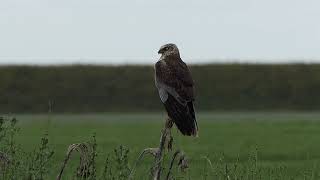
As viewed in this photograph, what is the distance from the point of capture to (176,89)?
25.1ft

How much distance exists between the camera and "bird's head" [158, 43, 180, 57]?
8078 mm

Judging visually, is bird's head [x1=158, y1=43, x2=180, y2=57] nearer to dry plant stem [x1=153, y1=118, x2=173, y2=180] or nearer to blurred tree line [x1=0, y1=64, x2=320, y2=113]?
dry plant stem [x1=153, y1=118, x2=173, y2=180]

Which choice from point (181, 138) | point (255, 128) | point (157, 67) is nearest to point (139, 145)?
point (181, 138)

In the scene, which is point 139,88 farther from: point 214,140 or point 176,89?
point 176,89

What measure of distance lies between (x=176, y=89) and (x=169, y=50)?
0.56 metres

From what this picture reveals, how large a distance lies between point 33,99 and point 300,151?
28.1m

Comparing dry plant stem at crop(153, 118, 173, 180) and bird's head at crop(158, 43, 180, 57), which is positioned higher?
bird's head at crop(158, 43, 180, 57)

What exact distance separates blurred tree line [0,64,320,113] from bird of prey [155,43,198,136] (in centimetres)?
3550

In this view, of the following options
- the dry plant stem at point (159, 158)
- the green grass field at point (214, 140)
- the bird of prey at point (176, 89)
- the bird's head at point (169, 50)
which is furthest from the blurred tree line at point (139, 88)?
the dry plant stem at point (159, 158)

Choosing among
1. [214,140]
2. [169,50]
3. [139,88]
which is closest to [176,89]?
[169,50]

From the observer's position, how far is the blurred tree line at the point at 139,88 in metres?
44.8

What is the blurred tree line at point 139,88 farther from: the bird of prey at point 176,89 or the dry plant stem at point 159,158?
the dry plant stem at point 159,158

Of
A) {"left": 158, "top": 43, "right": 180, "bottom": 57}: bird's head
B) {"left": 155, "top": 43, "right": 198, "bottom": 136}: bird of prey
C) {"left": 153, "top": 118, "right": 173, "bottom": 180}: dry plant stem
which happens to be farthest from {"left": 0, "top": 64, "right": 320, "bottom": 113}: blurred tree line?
{"left": 153, "top": 118, "right": 173, "bottom": 180}: dry plant stem

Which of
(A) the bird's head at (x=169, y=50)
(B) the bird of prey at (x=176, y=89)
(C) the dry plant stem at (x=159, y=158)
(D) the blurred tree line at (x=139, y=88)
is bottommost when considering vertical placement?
(C) the dry plant stem at (x=159, y=158)
